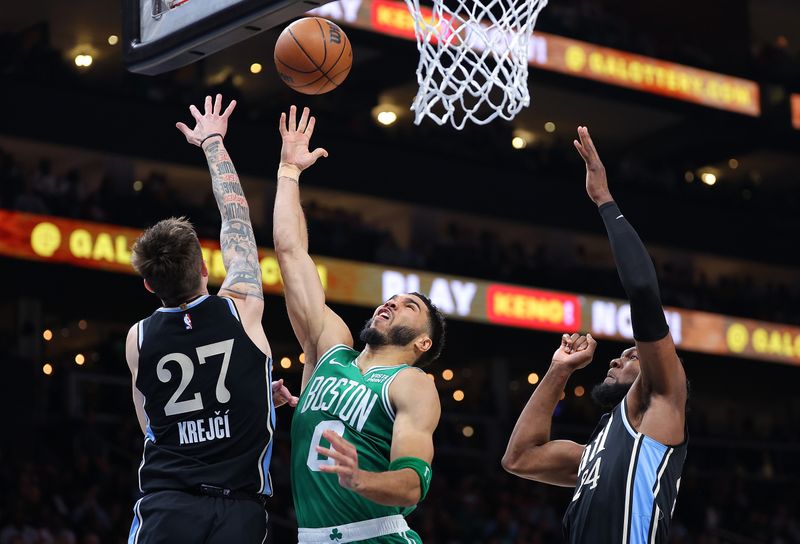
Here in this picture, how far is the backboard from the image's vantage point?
187 inches

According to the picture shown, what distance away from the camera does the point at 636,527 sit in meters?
4.41

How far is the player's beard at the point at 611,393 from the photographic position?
4902 mm

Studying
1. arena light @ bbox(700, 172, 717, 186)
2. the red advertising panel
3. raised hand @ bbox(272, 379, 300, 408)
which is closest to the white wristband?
raised hand @ bbox(272, 379, 300, 408)

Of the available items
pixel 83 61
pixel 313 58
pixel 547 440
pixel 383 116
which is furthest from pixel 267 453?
pixel 383 116

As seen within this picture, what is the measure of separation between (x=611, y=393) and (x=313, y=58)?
2.12m

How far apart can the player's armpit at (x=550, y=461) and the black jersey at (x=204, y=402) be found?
140 cm

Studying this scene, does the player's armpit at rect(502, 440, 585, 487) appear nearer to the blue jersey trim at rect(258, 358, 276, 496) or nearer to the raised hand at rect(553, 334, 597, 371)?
the raised hand at rect(553, 334, 597, 371)

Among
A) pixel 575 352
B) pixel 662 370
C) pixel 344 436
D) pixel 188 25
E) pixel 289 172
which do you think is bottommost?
pixel 344 436

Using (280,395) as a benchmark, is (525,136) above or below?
above

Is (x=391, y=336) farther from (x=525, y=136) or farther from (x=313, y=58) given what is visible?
(x=525, y=136)

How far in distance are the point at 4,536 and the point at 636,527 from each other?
8.47m

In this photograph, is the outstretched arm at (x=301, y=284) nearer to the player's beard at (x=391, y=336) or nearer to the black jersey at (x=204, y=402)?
the player's beard at (x=391, y=336)

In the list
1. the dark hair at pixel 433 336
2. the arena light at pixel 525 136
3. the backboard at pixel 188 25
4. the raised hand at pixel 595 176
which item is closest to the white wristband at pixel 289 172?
the backboard at pixel 188 25

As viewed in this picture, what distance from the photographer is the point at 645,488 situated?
4.43m
